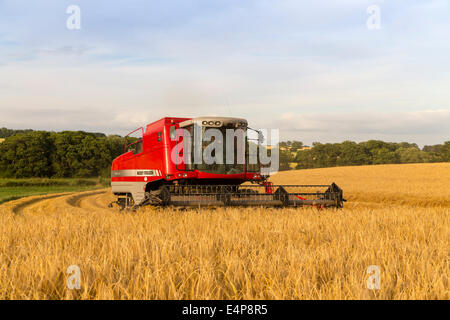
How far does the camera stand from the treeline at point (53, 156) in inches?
2275

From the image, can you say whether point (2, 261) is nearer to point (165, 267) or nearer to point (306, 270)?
point (165, 267)

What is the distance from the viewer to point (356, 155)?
66.9 m

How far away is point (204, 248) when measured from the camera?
13.6 feet

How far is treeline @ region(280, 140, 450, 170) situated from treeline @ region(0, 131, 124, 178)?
31.8 meters

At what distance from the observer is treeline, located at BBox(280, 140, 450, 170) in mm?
66000

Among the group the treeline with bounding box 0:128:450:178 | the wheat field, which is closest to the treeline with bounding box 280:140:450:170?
the treeline with bounding box 0:128:450:178

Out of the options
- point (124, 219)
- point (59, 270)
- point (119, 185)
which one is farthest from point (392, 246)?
point (119, 185)

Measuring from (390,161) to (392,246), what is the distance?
66.7 m

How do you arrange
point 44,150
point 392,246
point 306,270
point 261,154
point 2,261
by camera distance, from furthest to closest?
point 44,150
point 261,154
point 392,246
point 2,261
point 306,270

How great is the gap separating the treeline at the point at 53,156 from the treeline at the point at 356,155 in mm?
31841
